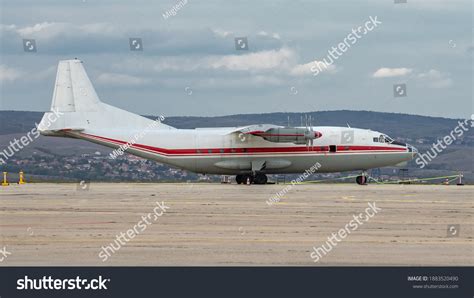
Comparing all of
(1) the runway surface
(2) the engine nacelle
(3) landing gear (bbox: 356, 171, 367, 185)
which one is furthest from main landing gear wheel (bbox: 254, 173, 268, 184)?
(1) the runway surface

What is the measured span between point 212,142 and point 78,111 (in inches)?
376

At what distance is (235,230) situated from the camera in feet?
98.0

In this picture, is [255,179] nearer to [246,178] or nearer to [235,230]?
[246,178]

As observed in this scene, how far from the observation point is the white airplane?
6556cm

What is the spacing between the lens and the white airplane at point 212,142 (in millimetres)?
65562

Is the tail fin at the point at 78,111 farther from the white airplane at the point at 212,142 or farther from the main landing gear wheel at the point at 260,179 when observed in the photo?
A: the main landing gear wheel at the point at 260,179

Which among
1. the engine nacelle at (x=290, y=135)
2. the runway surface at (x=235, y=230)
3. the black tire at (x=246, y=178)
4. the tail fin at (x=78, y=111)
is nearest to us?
the runway surface at (x=235, y=230)

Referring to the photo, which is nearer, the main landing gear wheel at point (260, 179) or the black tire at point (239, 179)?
the main landing gear wheel at point (260, 179)

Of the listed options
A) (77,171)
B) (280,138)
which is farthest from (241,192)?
(77,171)

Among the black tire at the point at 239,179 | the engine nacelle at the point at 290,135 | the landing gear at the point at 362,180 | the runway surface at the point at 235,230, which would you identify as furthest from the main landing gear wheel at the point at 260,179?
the runway surface at the point at 235,230

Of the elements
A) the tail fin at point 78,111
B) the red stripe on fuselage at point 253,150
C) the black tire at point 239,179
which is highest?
the tail fin at point 78,111

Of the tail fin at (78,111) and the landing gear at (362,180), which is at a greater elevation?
the tail fin at (78,111)
